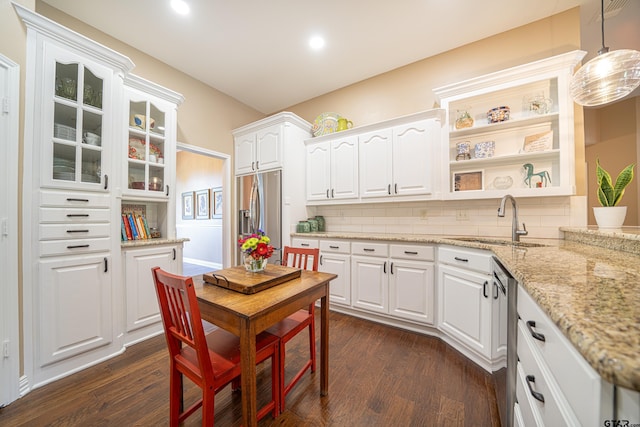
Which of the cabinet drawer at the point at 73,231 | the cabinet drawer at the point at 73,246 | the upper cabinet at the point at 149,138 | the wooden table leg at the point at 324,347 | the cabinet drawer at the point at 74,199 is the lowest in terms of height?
the wooden table leg at the point at 324,347

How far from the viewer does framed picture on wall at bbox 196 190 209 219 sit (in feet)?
17.8

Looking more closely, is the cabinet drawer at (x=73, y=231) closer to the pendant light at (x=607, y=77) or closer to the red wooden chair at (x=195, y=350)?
the red wooden chair at (x=195, y=350)

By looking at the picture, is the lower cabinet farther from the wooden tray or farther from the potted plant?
the potted plant

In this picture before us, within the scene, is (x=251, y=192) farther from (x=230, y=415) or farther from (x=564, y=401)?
(x=564, y=401)

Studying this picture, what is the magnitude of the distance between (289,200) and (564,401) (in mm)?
2906

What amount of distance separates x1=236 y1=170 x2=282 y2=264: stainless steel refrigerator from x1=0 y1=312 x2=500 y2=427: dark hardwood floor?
157 cm

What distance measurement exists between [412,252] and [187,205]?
553cm

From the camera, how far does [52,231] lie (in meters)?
1.72

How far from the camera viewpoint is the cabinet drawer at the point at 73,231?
1.70 metres

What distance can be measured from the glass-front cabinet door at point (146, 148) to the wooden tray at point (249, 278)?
160 cm

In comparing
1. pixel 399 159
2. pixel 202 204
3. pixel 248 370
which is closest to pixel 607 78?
pixel 399 159

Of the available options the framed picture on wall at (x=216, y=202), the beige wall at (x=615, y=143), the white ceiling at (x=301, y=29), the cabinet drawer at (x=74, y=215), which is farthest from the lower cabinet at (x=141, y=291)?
the beige wall at (x=615, y=143)

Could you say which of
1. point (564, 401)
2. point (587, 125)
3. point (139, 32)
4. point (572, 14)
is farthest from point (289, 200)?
point (587, 125)

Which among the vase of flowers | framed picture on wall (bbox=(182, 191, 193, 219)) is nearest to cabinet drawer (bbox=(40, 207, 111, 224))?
the vase of flowers
